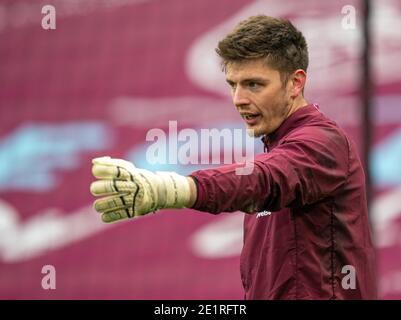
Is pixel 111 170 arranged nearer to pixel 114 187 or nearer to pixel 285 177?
pixel 114 187

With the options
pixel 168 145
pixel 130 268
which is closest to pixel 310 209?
pixel 168 145

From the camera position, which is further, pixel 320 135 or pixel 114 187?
pixel 320 135

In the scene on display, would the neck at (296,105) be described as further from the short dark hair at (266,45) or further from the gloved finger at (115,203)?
the gloved finger at (115,203)

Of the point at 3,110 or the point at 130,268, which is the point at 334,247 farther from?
the point at 3,110

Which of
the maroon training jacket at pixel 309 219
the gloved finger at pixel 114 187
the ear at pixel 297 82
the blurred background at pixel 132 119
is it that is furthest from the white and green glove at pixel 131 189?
the blurred background at pixel 132 119

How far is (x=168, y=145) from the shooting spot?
398 centimetres

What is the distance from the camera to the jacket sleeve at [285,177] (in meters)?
Result: 1.86

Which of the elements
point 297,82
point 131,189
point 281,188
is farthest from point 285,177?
point 297,82

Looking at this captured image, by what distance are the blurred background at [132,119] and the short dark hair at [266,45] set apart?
→ 1.71 meters

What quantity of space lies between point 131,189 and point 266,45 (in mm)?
743

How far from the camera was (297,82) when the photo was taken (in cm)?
238

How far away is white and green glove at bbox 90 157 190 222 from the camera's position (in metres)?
1.77

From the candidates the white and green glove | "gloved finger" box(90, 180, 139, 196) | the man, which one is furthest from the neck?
"gloved finger" box(90, 180, 139, 196)

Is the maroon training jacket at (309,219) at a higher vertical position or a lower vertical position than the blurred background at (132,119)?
lower
